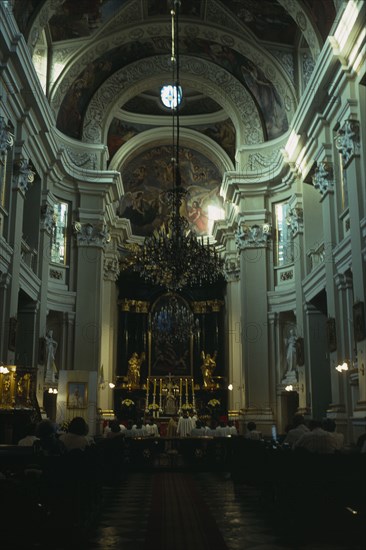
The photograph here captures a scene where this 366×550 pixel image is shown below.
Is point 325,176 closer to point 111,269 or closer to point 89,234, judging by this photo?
point 89,234

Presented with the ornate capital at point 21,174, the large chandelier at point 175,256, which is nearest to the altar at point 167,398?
the large chandelier at point 175,256

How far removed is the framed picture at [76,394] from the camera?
18.9m

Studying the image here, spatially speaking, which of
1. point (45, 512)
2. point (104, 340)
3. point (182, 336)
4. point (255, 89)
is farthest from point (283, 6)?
point (45, 512)

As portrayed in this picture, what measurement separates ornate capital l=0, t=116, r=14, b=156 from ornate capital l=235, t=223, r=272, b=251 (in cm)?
994

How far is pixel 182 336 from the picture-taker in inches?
990

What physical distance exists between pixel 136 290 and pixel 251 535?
22.6 metres

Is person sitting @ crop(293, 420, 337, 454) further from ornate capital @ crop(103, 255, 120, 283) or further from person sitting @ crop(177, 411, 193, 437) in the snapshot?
ornate capital @ crop(103, 255, 120, 283)

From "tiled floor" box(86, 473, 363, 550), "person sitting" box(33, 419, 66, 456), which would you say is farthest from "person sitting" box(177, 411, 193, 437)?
"person sitting" box(33, 419, 66, 456)

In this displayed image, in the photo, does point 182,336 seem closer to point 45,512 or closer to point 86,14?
point 86,14

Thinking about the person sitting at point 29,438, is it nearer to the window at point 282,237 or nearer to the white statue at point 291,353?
the white statue at point 291,353

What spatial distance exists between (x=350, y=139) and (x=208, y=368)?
52.3 feet

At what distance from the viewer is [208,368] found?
92.3 ft

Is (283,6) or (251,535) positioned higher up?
(283,6)

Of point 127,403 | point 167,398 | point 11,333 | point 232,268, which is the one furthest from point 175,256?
point 127,403
